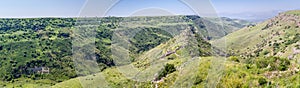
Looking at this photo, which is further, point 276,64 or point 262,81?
point 276,64

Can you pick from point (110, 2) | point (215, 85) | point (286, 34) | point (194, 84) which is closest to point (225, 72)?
point (215, 85)

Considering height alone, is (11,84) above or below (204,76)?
below

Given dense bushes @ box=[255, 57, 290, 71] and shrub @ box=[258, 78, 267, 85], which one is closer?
shrub @ box=[258, 78, 267, 85]

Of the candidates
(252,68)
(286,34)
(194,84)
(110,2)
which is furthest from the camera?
(286,34)

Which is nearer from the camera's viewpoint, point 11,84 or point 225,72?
point 225,72

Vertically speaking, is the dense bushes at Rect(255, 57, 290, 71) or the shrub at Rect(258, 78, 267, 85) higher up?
the dense bushes at Rect(255, 57, 290, 71)

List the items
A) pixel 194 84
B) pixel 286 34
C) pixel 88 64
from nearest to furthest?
pixel 194 84 < pixel 286 34 < pixel 88 64

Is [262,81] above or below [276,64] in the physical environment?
below

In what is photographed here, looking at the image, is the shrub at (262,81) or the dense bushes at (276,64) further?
the dense bushes at (276,64)

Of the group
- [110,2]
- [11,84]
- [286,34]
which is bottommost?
[11,84]

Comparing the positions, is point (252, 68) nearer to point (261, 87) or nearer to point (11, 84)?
point (261, 87)

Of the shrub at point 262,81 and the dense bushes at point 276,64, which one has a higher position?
the dense bushes at point 276,64
